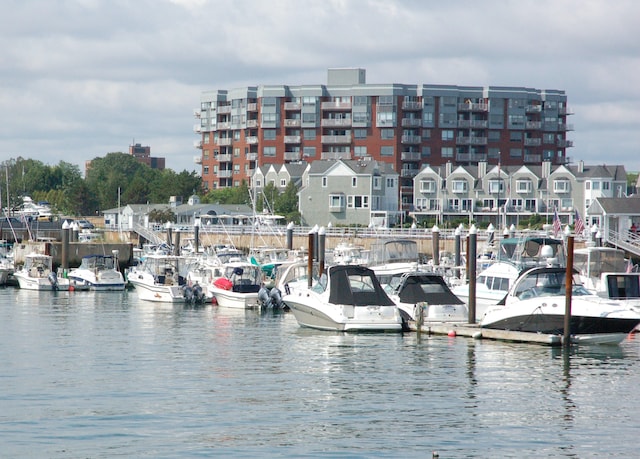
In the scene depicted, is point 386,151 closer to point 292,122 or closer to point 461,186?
point 292,122

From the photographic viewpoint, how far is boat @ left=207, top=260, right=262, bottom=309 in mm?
60938

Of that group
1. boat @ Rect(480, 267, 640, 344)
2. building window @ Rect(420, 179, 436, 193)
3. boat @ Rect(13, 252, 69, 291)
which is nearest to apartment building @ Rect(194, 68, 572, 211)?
building window @ Rect(420, 179, 436, 193)

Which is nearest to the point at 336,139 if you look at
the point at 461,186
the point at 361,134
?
the point at 361,134

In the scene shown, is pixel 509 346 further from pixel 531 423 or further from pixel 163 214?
pixel 163 214

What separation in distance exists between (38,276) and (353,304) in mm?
39344

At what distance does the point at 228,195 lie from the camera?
16188 centimetres

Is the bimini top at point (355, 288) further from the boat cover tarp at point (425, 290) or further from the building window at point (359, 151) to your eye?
the building window at point (359, 151)

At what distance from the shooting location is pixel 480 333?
145ft

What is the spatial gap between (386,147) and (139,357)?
129277 millimetres

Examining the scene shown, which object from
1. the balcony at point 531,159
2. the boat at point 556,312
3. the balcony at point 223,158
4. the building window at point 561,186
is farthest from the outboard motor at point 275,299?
the balcony at point 223,158

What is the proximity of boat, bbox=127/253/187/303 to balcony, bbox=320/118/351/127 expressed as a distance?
318 feet

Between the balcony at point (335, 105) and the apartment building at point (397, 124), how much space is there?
6.0 inches

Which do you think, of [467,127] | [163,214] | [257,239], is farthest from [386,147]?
[257,239]

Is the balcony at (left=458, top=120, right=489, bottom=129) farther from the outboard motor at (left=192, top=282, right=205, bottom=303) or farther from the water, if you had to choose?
the water
